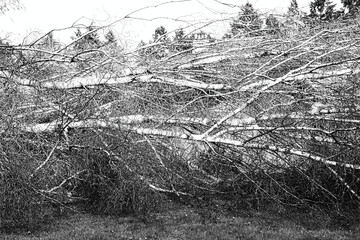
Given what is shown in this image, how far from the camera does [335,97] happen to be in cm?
616

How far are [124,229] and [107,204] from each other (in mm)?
835

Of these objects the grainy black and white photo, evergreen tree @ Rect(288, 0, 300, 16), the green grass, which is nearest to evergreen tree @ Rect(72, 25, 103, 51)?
the grainy black and white photo

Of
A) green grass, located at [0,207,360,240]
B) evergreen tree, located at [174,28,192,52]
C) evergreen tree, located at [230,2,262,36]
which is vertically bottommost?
green grass, located at [0,207,360,240]

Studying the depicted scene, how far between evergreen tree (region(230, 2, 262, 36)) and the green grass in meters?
2.46

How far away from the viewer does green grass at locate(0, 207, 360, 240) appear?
576cm

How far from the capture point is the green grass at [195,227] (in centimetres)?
576

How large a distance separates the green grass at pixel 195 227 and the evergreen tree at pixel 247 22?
246cm

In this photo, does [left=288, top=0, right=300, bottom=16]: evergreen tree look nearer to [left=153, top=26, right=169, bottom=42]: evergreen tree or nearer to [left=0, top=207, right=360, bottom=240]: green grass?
[left=153, top=26, right=169, bottom=42]: evergreen tree

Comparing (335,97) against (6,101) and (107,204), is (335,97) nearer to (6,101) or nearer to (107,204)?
(107,204)

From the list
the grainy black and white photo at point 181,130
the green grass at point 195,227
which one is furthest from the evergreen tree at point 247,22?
the green grass at point 195,227

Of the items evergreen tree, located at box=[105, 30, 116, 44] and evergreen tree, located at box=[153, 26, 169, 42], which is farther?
evergreen tree, located at box=[153, 26, 169, 42]

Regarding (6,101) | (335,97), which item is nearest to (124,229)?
(6,101)

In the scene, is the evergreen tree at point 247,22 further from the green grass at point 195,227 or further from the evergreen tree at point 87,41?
the green grass at point 195,227

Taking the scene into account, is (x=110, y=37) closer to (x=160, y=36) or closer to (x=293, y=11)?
(x=160, y=36)
